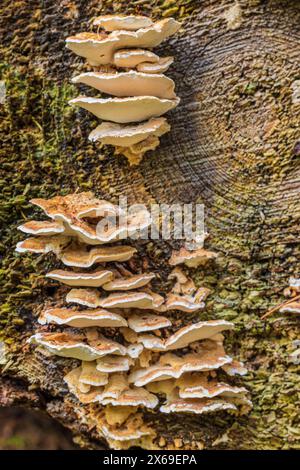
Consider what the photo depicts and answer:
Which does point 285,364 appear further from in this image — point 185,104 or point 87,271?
point 185,104

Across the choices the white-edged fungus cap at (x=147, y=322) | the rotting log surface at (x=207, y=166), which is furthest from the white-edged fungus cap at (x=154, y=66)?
the white-edged fungus cap at (x=147, y=322)

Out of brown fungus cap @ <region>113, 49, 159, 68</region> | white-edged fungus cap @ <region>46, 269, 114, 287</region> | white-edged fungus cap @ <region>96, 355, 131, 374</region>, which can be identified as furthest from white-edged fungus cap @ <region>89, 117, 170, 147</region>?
white-edged fungus cap @ <region>96, 355, 131, 374</region>

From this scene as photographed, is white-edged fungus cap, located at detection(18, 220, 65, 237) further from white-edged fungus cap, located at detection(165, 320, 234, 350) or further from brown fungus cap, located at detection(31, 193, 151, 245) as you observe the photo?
white-edged fungus cap, located at detection(165, 320, 234, 350)

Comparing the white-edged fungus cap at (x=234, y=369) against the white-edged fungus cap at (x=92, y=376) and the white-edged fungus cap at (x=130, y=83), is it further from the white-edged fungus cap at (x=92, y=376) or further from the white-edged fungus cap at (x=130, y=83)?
the white-edged fungus cap at (x=130, y=83)

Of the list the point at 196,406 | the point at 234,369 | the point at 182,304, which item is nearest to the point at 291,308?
the point at 234,369
